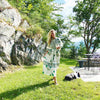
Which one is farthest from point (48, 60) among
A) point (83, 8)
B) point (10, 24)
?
point (83, 8)

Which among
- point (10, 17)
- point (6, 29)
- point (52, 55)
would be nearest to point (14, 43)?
point (6, 29)

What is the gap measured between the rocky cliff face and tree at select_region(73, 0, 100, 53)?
9.38 m

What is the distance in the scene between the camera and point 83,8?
15570mm

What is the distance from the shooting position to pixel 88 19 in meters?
15.4

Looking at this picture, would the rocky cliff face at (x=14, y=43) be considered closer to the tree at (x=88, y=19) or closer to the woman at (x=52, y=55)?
the woman at (x=52, y=55)

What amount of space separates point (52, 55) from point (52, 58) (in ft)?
0.40

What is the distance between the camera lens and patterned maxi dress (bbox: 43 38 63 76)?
4165 mm

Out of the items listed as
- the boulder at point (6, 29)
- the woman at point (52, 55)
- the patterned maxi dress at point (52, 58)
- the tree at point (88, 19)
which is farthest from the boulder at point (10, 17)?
the tree at point (88, 19)

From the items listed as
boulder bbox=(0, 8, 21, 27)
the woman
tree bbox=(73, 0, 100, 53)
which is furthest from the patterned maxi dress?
tree bbox=(73, 0, 100, 53)

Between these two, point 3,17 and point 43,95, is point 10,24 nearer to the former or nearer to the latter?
point 3,17

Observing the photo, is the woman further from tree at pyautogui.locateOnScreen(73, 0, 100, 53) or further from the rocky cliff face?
tree at pyautogui.locateOnScreen(73, 0, 100, 53)

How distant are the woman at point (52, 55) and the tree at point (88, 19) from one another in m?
12.7

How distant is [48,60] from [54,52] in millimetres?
410

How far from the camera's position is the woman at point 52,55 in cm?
416
